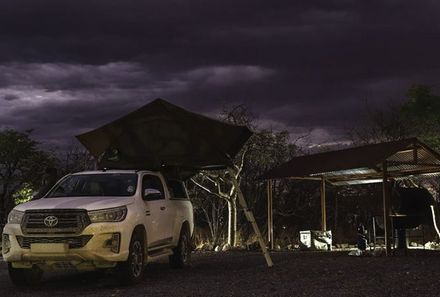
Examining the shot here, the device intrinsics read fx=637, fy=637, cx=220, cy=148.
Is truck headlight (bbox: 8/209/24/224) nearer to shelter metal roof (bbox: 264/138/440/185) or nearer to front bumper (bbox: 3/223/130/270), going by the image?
front bumper (bbox: 3/223/130/270)

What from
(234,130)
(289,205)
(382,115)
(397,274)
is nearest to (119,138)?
(234,130)

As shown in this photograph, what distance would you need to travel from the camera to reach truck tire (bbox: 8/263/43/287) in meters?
10.9

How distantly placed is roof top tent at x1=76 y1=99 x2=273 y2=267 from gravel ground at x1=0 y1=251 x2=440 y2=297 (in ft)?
5.16

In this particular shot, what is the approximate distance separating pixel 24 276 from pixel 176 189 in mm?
4019

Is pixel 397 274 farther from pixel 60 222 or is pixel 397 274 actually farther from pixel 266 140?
pixel 266 140

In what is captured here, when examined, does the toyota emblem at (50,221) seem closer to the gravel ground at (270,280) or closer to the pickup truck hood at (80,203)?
the pickup truck hood at (80,203)

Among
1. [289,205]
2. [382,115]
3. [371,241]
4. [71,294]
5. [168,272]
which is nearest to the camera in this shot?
[71,294]

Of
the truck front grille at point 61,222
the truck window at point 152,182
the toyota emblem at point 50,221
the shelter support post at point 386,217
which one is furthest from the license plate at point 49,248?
the shelter support post at point 386,217

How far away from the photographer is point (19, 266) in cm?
1043

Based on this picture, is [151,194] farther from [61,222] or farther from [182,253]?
[182,253]

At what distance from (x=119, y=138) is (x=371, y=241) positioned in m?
9.98

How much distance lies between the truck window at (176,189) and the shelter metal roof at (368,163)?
186 inches

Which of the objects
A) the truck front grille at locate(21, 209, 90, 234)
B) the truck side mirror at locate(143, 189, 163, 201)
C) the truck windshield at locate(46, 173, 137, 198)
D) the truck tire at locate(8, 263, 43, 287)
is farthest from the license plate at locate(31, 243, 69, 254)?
the truck side mirror at locate(143, 189, 163, 201)

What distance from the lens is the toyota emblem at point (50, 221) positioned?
1015 centimetres
